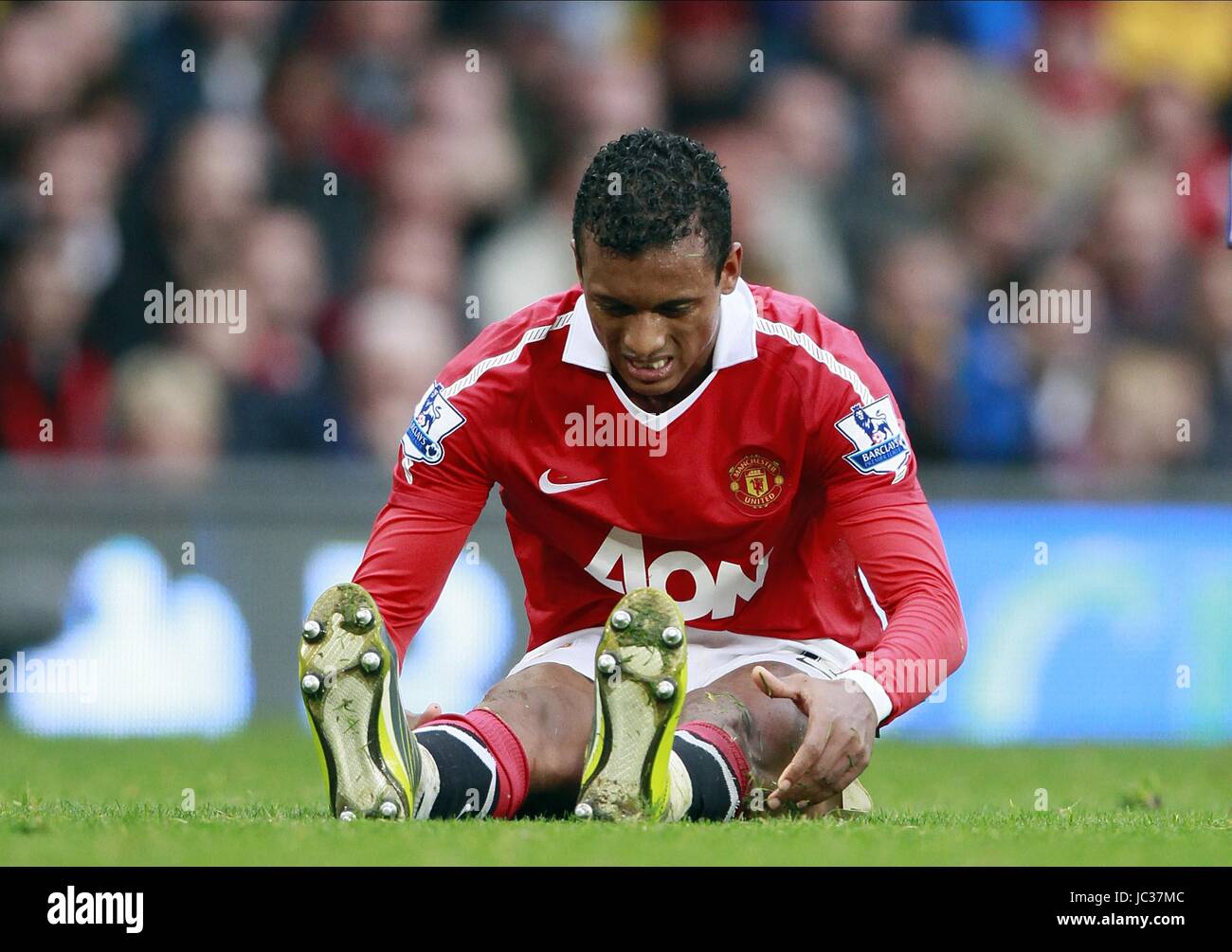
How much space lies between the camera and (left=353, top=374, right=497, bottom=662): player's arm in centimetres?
492

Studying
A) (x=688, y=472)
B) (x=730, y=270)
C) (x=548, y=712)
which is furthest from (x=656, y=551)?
(x=730, y=270)

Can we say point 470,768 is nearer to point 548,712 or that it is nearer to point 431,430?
point 548,712

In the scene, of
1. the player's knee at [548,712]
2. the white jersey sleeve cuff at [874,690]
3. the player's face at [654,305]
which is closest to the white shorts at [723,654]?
the player's knee at [548,712]

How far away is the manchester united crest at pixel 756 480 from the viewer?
198 inches

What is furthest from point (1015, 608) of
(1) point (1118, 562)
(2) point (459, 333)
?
(2) point (459, 333)

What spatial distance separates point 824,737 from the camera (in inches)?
169

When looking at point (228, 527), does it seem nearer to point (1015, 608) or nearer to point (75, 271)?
point (75, 271)

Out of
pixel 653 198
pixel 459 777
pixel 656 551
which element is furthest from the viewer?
pixel 656 551

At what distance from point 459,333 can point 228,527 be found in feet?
5.29

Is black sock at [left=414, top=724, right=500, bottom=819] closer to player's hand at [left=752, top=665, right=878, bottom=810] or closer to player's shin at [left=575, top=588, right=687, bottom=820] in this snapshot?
player's shin at [left=575, top=588, right=687, bottom=820]

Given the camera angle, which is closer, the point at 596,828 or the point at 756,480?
the point at 596,828

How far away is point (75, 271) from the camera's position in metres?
9.77

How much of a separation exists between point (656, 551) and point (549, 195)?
18.1ft

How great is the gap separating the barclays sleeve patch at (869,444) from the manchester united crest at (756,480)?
7.9 inches
